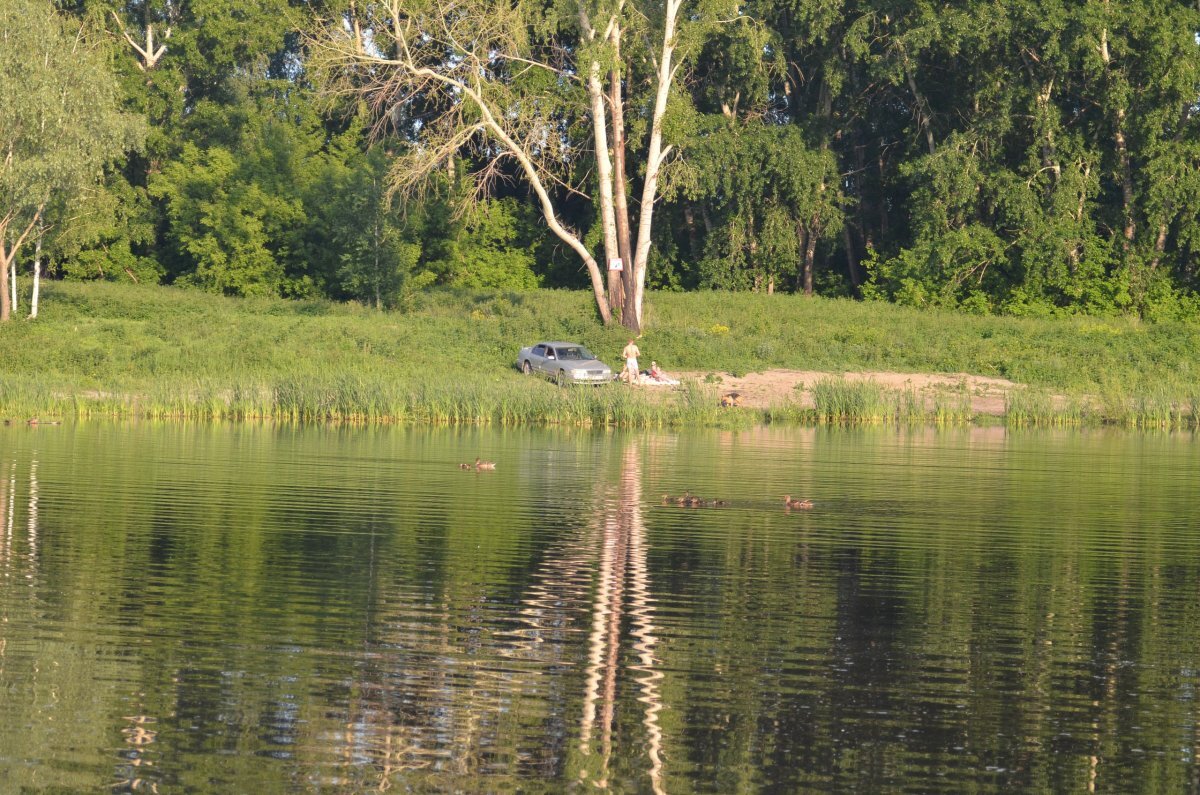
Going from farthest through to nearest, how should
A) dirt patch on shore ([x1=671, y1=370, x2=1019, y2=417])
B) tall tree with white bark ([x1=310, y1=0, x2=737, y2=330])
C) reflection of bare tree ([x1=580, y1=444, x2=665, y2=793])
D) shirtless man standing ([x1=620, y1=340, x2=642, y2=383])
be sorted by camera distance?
1. tall tree with white bark ([x1=310, y1=0, x2=737, y2=330])
2. shirtless man standing ([x1=620, y1=340, x2=642, y2=383])
3. dirt patch on shore ([x1=671, y1=370, x2=1019, y2=417])
4. reflection of bare tree ([x1=580, y1=444, x2=665, y2=793])

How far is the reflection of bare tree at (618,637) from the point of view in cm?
1118

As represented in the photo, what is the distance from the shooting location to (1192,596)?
17.5m

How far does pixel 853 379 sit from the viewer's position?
52.6m

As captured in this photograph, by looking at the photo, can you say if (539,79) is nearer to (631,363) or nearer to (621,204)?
(621,204)

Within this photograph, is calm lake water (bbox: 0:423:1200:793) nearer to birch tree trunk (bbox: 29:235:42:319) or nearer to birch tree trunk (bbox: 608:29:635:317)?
birch tree trunk (bbox: 608:29:635:317)

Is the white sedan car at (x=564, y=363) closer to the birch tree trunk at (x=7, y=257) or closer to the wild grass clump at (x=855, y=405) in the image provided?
the wild grass clump at (x=855, y=405)

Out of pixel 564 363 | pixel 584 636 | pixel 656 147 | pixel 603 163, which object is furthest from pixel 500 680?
pixel 656 147

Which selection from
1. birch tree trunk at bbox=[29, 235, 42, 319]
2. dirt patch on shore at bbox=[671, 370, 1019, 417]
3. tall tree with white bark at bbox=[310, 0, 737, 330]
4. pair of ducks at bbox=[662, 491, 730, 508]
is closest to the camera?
pair of ducks at bbox=[662, 491, 730, 508]

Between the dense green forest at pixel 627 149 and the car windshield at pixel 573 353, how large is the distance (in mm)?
4855

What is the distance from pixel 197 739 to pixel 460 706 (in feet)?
6.16

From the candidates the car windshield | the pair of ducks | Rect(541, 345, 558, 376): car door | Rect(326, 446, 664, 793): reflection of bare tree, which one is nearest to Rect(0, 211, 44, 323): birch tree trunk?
Rect(541, 345, 558, 376): car door

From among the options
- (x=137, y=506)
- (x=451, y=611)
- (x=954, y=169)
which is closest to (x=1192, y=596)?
(x=451, y=611)

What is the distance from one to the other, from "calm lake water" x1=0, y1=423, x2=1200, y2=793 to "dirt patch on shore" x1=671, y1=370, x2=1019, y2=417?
22008 mm

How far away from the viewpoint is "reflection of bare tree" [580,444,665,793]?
11.2 metres
